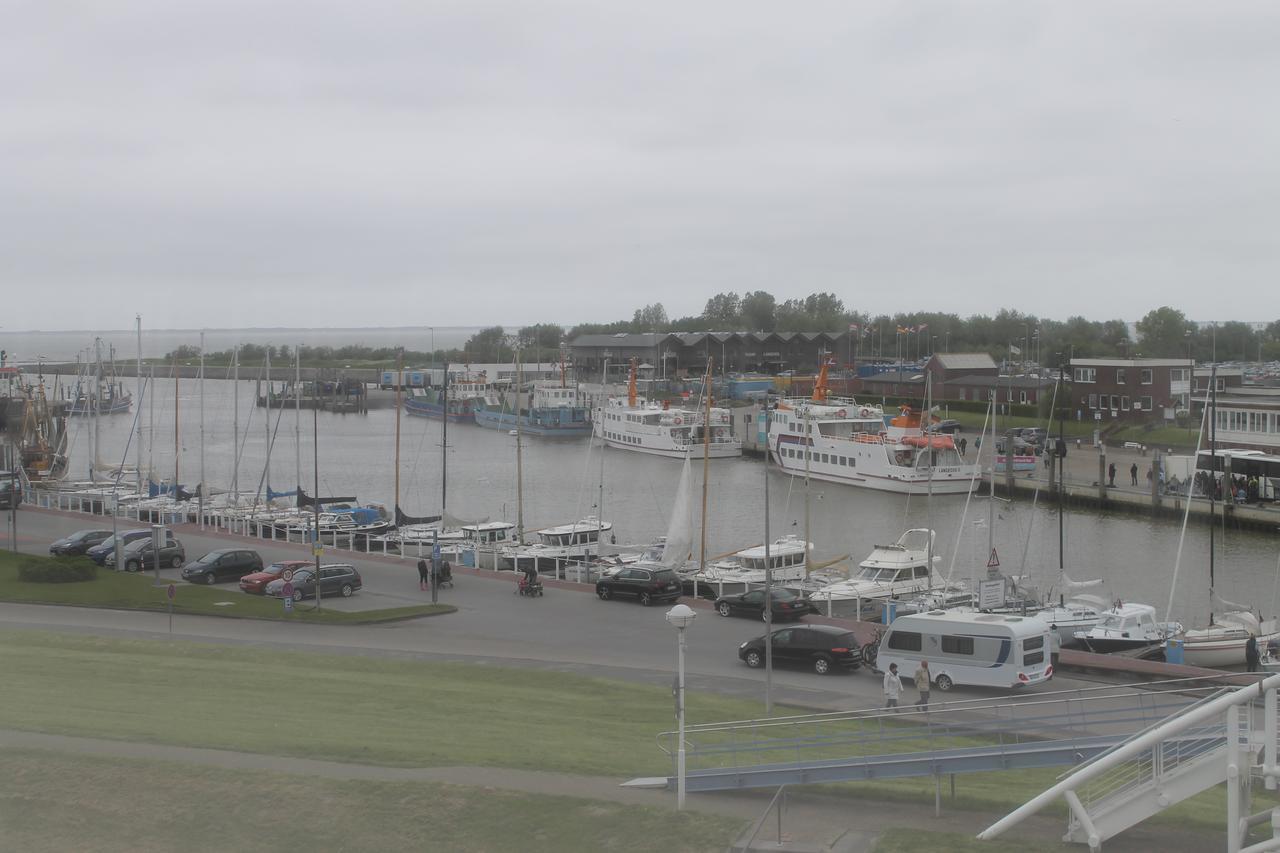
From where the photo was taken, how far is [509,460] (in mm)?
74000

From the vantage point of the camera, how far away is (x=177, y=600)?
2461cm

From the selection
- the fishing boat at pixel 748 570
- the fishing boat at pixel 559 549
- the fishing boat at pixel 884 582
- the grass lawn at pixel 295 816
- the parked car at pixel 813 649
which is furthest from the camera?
the fishing boat at pixel 559 549

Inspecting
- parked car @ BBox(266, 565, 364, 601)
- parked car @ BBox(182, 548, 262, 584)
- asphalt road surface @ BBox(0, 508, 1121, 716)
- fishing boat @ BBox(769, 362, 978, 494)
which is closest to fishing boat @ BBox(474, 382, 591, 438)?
fishing boat @ BBox(769, 362, 978, 494)

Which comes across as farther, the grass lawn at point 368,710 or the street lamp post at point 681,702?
the grass lawn at point 368,710

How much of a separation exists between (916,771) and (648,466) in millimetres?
59000

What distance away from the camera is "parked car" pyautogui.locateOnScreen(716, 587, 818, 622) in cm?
2355

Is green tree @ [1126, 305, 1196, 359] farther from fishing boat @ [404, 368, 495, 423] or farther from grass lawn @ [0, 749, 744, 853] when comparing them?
grass lawn @ [0, 749, 744, 853]

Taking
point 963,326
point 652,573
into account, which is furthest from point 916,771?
point 963,326

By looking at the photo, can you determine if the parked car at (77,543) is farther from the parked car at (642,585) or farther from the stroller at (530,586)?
the parked car at (642,585)

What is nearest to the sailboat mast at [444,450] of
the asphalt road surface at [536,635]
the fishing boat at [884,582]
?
the asphalt road surface at [536,635]

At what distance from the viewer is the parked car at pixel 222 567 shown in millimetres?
27656

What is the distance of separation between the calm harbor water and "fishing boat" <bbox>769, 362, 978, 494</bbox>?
1117mm

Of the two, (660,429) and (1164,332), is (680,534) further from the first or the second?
(1164,332)

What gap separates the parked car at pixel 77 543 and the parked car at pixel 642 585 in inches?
590
